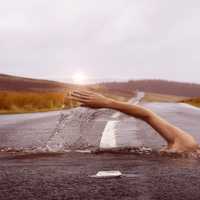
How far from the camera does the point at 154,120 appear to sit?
9.52 meters

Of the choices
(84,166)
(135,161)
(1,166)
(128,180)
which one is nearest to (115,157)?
(135,161)

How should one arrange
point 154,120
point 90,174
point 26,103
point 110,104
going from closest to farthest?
point 90,174
point 110,104
point 154,120
point 26,103

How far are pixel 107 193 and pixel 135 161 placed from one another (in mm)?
2524

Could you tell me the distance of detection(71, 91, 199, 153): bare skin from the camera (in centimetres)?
879

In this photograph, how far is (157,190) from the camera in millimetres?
5047

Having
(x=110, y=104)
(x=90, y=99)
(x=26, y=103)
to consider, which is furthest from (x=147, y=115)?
(x=26, y=103)

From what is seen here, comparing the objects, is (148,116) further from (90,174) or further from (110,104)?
(90,174)

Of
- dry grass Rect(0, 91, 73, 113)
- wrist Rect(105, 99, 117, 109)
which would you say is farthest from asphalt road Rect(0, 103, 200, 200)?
dry grass Rect(0, 91, 73, 113)

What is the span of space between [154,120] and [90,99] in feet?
3.73

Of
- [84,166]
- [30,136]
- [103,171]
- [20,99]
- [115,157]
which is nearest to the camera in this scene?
[103,171]

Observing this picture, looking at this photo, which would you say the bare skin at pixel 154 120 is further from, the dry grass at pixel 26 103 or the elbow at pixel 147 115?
the dry grass at pixel 26 103

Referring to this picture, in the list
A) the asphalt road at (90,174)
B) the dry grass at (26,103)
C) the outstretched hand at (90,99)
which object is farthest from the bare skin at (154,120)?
the dry grass at (26,103)

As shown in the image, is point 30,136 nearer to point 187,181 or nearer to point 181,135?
point 181,135

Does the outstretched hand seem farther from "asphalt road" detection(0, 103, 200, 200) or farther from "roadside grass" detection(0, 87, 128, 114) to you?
"roadside grass" detection(0, 87, 128, 114)
